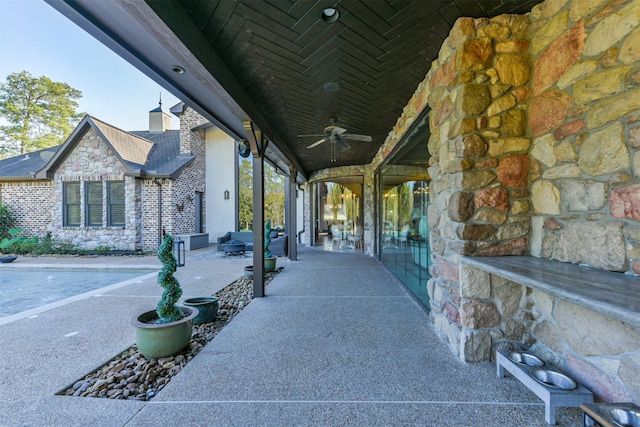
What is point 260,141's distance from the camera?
3918mm

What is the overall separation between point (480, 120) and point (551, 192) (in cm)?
74

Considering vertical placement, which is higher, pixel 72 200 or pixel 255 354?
pixel 72 200

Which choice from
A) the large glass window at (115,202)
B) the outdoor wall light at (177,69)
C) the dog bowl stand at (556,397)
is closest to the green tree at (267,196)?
the large glass window at (115,202)

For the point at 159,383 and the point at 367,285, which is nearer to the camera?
the point at 159,383

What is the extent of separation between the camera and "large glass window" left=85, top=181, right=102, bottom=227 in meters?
9.13

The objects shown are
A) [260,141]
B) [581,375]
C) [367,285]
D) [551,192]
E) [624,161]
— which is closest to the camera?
[624,161]

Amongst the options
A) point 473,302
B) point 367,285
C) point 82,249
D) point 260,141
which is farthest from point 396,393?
point 82,249

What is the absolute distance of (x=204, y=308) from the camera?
3152 millimetres

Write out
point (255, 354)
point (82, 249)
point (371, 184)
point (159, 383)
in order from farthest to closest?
point (82, 249)
point (371, 184)
point (255, 354)
point (159, 383)

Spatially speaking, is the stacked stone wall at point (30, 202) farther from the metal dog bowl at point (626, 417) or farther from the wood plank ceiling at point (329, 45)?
the metal dog bowl at point (626, 417)

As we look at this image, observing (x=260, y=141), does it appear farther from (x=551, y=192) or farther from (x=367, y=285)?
(x=551, y=192)

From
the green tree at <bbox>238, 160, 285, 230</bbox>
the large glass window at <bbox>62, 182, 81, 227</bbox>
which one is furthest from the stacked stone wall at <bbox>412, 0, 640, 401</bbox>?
the large glass window at <bbox>62, 182, 81, 227</bbox>

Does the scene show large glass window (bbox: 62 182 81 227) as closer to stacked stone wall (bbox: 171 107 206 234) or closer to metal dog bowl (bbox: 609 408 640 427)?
stacked stone wall (bbox: 171 107 206 234)

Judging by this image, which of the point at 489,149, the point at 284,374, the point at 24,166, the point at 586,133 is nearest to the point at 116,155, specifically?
the point at 24,166
